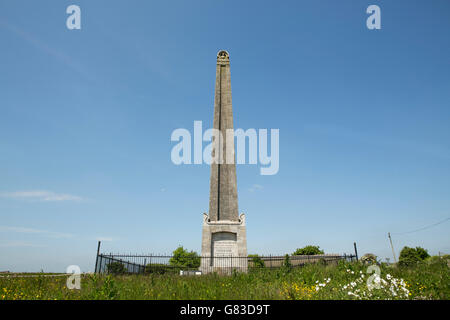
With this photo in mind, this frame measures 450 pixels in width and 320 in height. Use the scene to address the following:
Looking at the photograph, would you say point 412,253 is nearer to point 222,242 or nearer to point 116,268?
point 222,242

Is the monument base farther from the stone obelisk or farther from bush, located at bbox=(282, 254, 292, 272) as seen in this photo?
bush, located at bbox=(282, 254, 292, 272)

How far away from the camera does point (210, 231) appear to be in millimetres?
19969

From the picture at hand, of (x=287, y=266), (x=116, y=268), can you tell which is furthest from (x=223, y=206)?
(x=116, y=268)

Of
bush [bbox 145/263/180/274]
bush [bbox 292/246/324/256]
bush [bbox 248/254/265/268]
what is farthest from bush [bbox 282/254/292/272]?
bush [bbox 292/246/324/256]

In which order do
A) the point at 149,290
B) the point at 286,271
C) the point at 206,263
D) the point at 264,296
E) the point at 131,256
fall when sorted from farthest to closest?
the point at 206,263 → the point at 131,256 → the point at 286,271 → the point at 149,290 → the point at 264,296

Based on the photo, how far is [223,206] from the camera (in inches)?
856

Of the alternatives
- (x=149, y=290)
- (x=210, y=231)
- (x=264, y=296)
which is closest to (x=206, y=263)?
(x=210, y=231)

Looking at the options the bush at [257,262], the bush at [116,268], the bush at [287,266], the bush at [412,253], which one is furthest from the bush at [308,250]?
the bush at [116,268]

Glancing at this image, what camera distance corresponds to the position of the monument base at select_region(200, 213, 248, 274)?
1902 centimetres
